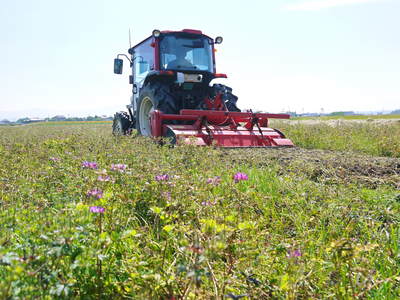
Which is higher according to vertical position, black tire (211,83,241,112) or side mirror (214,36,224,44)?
side mirror (214,36,224,44)

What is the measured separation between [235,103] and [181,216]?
629 centimetres

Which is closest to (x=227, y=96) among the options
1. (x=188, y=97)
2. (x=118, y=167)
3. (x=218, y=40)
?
(x=188, y=97)

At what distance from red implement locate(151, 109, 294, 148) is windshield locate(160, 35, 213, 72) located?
150 cm

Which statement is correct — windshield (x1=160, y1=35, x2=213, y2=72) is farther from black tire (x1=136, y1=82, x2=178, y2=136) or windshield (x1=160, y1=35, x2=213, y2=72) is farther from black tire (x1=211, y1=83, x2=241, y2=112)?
black tire (x1=136, y1=82, x2=178, y2=136)

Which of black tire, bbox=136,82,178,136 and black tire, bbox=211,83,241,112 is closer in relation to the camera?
black tire, bbox=136,82,178,136

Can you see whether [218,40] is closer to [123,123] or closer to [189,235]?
[123,123]

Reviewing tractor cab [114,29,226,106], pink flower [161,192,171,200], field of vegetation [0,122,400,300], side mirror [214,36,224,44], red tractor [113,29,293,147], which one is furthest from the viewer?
side mirror [214,36,224,44]

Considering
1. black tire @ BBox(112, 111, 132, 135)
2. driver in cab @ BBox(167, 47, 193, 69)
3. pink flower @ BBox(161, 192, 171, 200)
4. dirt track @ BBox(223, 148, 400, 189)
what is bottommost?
dirt track @ BBox(223, 148, 400, 189)

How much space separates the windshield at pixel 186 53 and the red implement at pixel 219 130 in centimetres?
150

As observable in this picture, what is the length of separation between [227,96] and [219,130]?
69.4 inches

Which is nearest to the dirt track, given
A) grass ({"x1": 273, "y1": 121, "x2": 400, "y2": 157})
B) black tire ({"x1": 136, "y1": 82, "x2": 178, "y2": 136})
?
grass ({"x1": 273, "y1": 121, "x2": 400, "y2": 157})

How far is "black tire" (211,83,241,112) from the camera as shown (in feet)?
26.4

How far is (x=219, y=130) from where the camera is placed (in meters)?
6.69

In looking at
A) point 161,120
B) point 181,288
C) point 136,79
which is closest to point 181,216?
point 181,288
